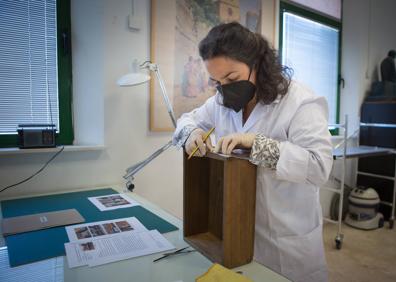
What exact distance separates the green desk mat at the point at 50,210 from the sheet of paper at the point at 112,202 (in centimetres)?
3

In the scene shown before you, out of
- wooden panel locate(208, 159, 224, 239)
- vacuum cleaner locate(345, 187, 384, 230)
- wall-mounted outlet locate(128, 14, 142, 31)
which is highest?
wall-mounted outlet locate(128, 14, 142, 31)

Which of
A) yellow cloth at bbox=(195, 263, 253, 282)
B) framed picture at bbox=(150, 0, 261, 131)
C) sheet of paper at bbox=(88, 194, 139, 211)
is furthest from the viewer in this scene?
framed picture at bbox=(150, 0, 261, 131)

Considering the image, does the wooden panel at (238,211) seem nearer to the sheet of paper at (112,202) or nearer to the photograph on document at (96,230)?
the photograph on document at (96,230)

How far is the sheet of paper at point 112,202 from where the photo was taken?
4.71ft

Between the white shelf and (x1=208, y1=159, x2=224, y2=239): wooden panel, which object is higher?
the white shelf

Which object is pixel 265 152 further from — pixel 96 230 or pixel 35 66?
pixel 35 66

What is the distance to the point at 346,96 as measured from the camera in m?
3.72

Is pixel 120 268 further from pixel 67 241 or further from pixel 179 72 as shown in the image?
pixel 179 72

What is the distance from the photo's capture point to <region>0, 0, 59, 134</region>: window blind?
1.78 metres

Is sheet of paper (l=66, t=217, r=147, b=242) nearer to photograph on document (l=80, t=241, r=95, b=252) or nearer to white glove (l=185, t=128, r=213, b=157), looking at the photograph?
photograph on document (l=80, t=241, r=95, b=252)

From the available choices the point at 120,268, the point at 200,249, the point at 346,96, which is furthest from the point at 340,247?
the point at 120,268

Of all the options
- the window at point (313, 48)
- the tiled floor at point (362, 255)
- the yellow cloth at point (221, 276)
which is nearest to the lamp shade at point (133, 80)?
the yellow cloth at point (221, 276)

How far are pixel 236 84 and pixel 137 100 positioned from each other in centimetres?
103

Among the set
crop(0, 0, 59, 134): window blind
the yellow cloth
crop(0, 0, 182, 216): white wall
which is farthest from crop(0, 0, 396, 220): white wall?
the yellow cloth
